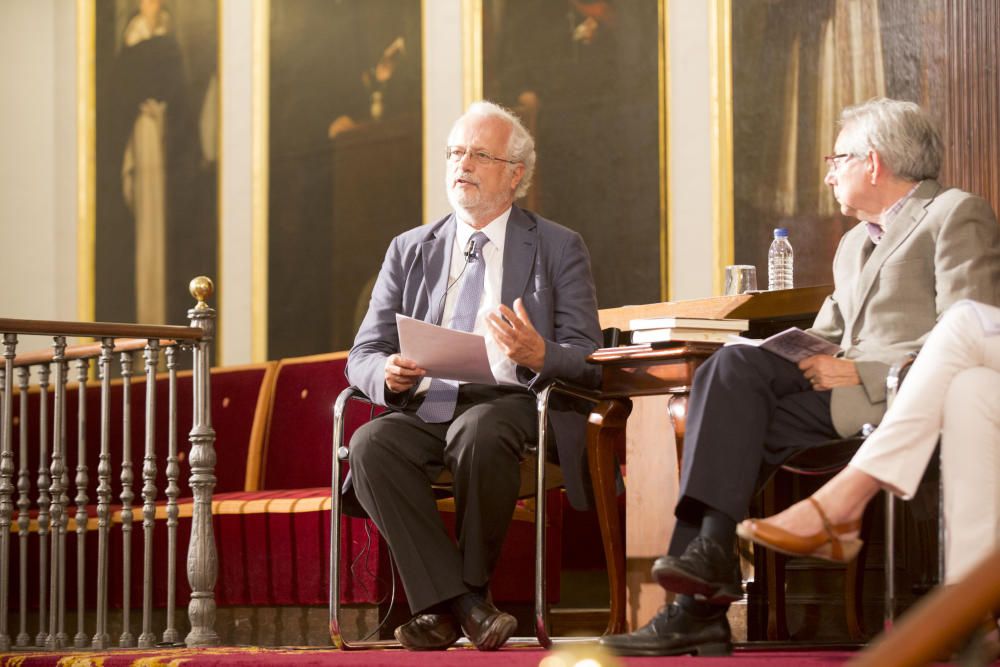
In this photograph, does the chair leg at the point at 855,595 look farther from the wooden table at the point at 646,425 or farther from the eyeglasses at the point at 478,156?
the eyeglasses at the point at 478,156

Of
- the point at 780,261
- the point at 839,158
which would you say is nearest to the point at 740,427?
the point at 839,158

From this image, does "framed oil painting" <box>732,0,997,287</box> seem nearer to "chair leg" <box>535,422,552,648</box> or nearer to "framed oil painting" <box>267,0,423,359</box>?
"framed oil painting" <box>267,0,423,359</box>

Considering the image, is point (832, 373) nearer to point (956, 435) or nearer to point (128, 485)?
point (956, 435)

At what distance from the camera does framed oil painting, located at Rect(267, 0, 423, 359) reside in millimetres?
5926

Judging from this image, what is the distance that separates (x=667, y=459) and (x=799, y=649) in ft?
2.43

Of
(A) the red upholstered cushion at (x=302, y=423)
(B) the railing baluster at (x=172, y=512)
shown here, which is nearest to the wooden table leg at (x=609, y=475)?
(B) the railing baluster at (x=172, y=512)

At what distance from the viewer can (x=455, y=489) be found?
320cm

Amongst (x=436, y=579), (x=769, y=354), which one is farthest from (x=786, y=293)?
(x=436, y=579)

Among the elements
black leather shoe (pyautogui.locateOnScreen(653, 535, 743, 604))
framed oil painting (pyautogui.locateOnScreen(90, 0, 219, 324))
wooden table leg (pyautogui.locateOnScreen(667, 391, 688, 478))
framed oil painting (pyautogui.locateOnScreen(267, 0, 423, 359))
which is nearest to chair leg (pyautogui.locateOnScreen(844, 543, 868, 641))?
wooden table leg (pyautogui.locateOnScreen(667, 391, 688, 478))

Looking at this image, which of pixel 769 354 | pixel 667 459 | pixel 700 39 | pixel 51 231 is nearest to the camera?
pixel 769 354

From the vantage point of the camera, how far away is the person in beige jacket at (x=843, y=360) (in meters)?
2.63

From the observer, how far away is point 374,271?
19.4ft

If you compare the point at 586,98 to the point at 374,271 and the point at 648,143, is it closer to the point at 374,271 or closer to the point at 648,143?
the point at 648,143

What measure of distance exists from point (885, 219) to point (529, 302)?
2.90ft
